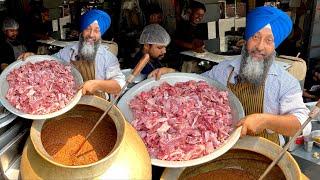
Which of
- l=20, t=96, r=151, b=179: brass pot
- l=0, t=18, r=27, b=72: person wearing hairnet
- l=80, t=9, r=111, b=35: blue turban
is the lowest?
l=0, t=18, r=27, b=72: person wearing hairnet

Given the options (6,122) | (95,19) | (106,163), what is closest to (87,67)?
(95,19)

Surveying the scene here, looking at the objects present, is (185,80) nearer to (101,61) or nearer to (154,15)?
(101,61)

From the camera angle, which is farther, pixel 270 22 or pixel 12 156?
pixel 270 22

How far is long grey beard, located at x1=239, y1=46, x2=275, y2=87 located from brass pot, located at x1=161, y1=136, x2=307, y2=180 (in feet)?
1.85

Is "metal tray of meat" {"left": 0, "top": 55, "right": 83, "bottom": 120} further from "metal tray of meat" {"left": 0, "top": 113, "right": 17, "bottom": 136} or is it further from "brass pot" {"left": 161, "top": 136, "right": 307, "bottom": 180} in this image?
"brass pot" {"left": 161, "top": 136, "right": 307, "bottom": 180}

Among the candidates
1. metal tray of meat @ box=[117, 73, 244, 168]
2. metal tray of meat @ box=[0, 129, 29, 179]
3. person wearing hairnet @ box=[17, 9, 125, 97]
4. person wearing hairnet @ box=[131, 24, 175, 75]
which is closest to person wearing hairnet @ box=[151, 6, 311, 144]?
metal tray of meat @ box=[117, 73, 244, 168]

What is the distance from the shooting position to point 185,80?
2.08 metres

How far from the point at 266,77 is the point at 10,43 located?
4596 millimetres

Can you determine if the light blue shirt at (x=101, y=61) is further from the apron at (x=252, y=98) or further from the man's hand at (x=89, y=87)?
the apron at (x=252, y=98)

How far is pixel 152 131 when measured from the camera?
1.70 m

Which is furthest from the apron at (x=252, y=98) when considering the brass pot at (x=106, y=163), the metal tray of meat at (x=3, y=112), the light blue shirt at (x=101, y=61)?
the metal tray of meat at (x=3, y=112)

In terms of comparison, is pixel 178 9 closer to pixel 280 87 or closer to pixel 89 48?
pixel 89 48

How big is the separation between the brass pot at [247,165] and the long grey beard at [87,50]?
4.82 feet

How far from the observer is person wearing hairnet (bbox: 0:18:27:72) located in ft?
17.9
